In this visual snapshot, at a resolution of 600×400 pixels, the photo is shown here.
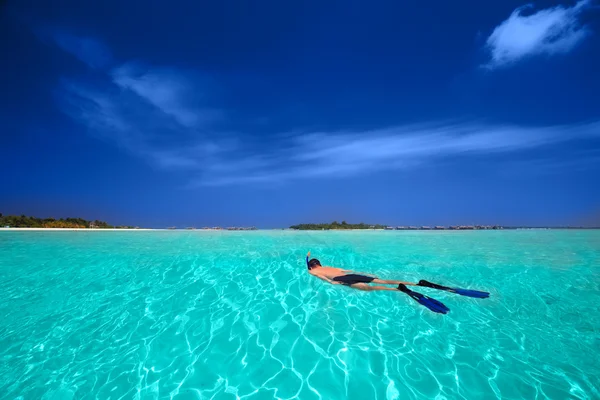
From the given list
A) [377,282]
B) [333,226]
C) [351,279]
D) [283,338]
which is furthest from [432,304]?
[333,226]

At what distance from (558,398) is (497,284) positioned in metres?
6.93

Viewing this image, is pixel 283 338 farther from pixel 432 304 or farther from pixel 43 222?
pixel 43 222

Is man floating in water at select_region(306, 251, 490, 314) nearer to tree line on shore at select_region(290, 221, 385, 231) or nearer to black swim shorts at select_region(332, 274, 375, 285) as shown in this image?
black swim shorts at select_region(332, 274, 375, 285)

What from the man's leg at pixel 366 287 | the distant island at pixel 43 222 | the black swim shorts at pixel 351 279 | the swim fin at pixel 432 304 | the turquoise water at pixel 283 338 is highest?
the distant island at pixel 43 222

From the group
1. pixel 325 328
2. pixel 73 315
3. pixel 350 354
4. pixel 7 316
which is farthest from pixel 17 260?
pixel 350 354

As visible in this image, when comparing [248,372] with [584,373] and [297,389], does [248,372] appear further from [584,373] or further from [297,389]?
[584,373]

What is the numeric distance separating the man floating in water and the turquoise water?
0.31m

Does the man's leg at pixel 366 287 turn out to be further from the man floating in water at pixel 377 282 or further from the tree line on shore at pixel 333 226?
the tree line on shore at pixel 333 226

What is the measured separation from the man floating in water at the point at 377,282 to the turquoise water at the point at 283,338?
0.31 meters

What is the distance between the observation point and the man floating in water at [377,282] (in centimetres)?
746

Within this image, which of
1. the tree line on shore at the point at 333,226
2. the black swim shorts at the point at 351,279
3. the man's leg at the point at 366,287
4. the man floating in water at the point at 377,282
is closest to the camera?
the man floating in water at the point at 377,282

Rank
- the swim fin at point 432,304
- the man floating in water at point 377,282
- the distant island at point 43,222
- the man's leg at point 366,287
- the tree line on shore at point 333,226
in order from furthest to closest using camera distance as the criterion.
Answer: the tree line on shore at point 333,226 < the distant island at point 43,222 < the man's leg at point 366,287 < the man floating in water at point 377,282 < the swim fin at point 432,304

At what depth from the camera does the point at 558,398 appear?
4.27 meters

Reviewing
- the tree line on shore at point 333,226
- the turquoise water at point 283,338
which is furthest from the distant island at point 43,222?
the tree line on shore at point 333,226
